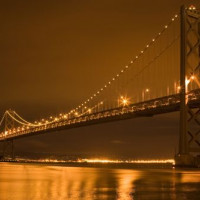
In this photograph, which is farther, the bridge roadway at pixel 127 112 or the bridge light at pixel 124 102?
the bridge light at pixel 124 102

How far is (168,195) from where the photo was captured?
13.7 meters

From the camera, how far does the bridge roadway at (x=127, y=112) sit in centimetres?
3637

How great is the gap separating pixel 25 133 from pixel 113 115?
82.8ft

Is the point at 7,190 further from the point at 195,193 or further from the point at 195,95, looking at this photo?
the point at 195,95

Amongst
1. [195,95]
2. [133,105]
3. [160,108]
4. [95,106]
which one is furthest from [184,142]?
[95,106]

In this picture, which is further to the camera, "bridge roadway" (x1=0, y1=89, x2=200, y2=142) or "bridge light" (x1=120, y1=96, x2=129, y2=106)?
"bridge light" (x1=120, y1=96, x2=129, y2=106)

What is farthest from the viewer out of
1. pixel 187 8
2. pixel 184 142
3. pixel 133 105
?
pixel 133 105

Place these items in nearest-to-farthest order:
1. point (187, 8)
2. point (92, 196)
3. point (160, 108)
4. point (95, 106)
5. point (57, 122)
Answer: point (92, 196) → point (187, 8) → point (160, 108) → point (95, 106) → point (57, 122)

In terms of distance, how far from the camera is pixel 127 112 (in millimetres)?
45844

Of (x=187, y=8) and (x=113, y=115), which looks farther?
(x=113, y=115)

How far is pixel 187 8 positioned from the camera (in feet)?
117

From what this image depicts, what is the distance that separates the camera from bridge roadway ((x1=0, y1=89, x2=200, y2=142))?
36366 mm

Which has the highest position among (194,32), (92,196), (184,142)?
(194,32)

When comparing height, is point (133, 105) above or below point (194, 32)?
below
